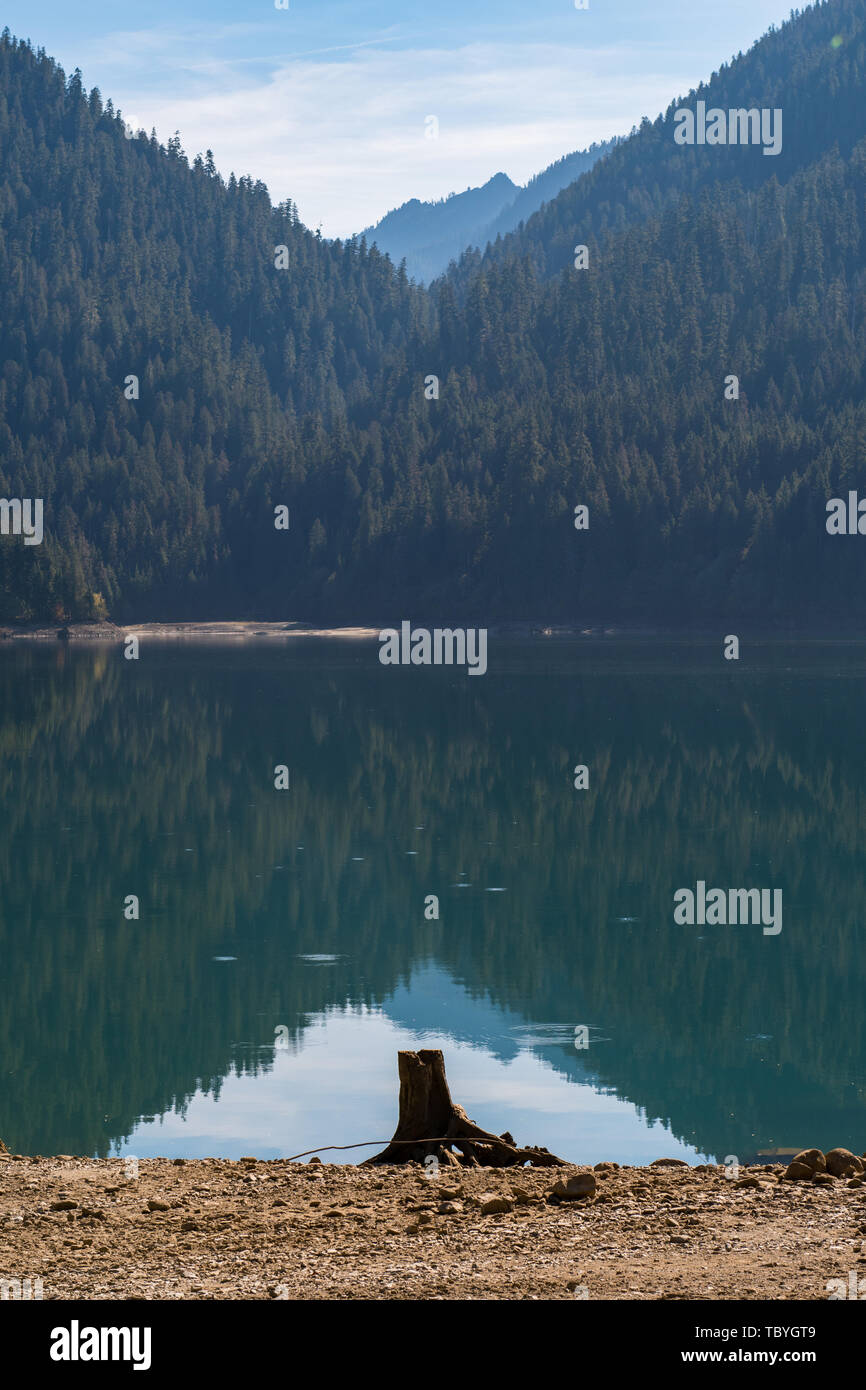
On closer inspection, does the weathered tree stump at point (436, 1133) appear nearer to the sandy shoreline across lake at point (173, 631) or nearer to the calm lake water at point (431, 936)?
the calm lake water at point (431, 936)

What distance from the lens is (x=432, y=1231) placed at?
961 centimetres

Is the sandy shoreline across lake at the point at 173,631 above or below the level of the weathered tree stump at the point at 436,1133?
above

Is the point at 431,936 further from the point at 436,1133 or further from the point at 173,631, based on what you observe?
the point at 173,631

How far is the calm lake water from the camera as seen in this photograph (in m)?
16.4

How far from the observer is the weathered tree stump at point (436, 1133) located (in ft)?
39.9

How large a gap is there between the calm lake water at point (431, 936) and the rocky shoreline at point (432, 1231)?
3.38 meters

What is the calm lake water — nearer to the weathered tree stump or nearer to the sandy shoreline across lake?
the weathered tree stump

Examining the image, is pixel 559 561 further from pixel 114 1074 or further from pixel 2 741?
pixel 114 1074

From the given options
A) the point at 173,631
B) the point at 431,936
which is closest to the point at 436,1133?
the point at 431,936

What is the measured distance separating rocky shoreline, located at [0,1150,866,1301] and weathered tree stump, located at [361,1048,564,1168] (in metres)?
0.44

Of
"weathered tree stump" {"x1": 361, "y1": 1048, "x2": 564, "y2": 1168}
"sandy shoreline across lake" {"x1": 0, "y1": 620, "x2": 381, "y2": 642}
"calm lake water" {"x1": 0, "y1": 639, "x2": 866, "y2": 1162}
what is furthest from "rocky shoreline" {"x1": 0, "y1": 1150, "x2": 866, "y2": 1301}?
"sandy shoreline across lake" {"x1": 0, "y1": 620, "x2": 381, "y2": 642}

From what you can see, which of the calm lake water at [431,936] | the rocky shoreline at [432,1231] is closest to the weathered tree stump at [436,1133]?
the rocky shoreline at [432,1231]

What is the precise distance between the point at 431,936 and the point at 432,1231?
15039 millimetres
